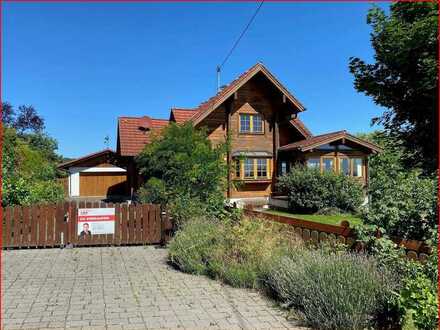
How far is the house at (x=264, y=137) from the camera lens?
893 inches

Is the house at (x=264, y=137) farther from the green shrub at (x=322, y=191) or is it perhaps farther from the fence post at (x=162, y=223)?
the fence post at (x=162, y=223)

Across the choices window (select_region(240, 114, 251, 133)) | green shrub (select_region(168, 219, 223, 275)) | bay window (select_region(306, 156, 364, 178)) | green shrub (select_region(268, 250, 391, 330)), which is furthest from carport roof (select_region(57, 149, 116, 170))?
green shrub (select_region(268, 250, 391, 330))

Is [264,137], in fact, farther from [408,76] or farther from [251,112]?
[408,76]

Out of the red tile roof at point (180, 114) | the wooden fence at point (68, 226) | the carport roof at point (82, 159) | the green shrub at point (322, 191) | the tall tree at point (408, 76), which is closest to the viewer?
the tall tree at point (408, 76)

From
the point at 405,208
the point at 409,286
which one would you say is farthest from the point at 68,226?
the point at 409,286

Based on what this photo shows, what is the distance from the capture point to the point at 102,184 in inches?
1471

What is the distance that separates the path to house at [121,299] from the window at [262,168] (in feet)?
51.9

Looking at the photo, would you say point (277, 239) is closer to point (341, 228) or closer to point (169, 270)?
point (341, 228)

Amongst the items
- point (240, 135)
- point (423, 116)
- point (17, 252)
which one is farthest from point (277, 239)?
point (240, 135)

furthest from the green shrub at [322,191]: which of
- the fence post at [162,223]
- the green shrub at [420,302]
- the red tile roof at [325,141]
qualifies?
the green shrub at [420,302]

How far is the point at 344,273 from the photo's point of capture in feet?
16.0

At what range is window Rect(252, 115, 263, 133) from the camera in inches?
949

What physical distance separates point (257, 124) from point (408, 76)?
15.1 meters

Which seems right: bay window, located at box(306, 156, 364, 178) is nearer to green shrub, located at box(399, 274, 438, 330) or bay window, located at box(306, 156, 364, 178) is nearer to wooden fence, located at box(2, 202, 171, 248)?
wooden fence, located at box(2, 202, 171, 248)
